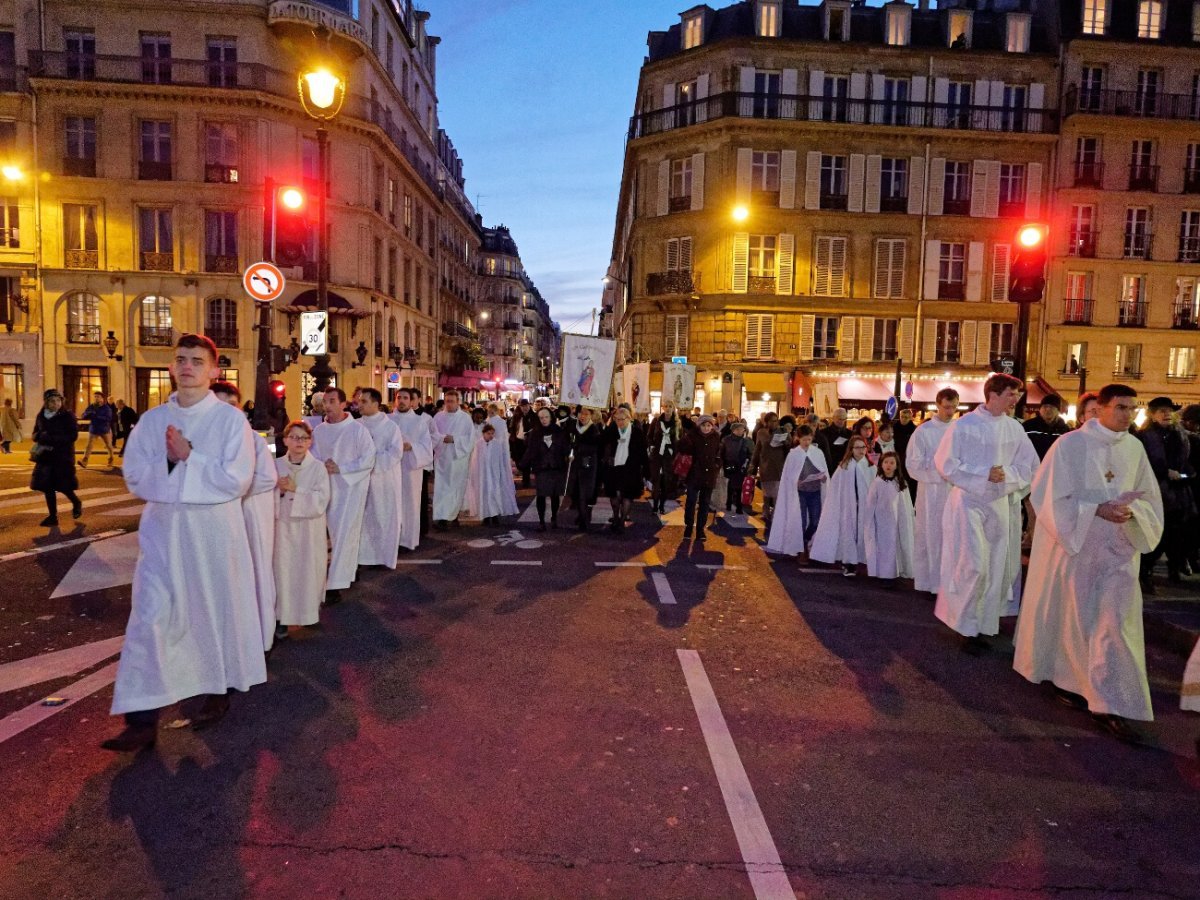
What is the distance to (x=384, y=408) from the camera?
12.5 metres

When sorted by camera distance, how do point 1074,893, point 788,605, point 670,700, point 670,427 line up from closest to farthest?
point 1074,893, point 670,700, point 788,605, point 670,427

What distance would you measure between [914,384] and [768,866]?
30.4 meters

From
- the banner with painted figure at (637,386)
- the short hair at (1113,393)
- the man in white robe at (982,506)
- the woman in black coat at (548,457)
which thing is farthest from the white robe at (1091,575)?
the banner with painted figure at (637,386)

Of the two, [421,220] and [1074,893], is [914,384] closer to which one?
[421,220]

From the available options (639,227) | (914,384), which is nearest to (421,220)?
(639,227)

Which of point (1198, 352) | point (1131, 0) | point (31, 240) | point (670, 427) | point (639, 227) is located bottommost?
point (670, 427)

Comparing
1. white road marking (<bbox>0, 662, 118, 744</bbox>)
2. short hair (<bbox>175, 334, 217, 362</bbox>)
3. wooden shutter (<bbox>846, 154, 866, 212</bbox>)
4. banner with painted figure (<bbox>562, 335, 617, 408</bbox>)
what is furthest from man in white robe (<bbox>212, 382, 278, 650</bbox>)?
wooden shutter (<bbox>846, 154, 866, 212</bbox>)

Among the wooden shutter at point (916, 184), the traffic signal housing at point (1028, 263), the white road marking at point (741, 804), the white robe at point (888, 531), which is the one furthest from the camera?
the wooden shutter at point (916, 184)

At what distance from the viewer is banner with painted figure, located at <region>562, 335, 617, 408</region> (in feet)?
41.2

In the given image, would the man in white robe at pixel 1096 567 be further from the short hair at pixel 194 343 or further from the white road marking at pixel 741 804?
the short hair at pixel 194 343

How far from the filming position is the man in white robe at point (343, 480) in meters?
6.92

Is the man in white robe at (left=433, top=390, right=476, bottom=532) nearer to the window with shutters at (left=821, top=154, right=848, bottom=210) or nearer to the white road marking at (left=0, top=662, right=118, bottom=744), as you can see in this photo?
the white road marking at (left=0, top=662, right=118, bottom=744)

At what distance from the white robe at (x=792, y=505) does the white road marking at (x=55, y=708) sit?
7211mm

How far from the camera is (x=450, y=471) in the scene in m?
11.1
